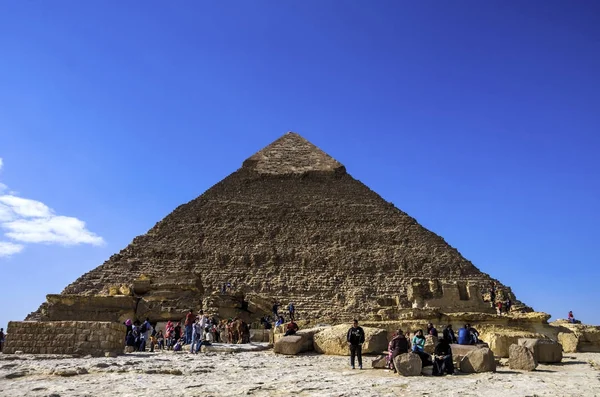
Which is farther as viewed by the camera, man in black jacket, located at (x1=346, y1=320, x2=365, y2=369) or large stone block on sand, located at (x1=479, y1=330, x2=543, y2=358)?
large stone block on sand, located at (x1=479, y1=330, x2=543, y2=358)

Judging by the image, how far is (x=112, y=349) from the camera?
7340mm

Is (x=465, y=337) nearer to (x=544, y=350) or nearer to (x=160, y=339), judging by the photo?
(x=544, y=350)

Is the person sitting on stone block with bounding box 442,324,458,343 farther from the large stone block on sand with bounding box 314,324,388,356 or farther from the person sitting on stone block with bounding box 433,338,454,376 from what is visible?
the large stone block on sand with bounding box 314,324,388,356

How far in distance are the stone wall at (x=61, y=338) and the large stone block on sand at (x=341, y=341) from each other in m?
2.70

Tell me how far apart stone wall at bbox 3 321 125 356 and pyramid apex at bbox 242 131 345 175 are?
57.9 metres

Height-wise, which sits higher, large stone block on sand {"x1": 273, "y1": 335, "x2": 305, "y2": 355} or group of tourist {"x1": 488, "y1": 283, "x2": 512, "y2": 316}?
group of tourist {"x1": 488, "y1": 283, "x2": 512, "y2": 316}

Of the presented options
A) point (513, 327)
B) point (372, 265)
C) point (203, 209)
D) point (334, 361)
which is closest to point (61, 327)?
point (334, 361)

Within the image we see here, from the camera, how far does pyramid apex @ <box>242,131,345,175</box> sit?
65812 mm

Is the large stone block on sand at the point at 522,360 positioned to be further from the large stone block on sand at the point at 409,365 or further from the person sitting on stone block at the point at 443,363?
the large stone block on sand at the point at 409,365

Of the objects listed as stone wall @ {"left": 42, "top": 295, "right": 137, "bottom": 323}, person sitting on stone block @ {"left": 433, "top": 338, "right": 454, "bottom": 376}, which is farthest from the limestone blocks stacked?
stone wall @ {"left": 42, "top": 295, "right": 137, "bottom": 323}

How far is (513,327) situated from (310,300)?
1458 inches

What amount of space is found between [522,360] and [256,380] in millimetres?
2709

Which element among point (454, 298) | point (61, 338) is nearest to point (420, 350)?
point (61, 338)

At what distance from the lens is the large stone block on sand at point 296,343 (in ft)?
24.4
